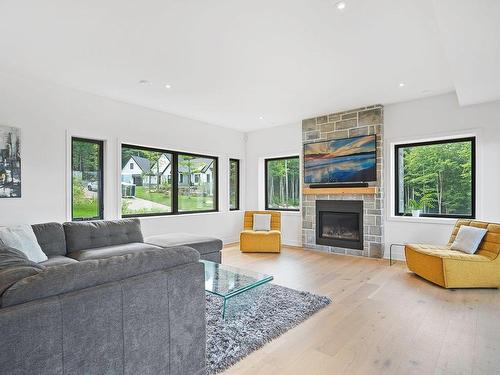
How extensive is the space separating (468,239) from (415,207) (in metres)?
1.24

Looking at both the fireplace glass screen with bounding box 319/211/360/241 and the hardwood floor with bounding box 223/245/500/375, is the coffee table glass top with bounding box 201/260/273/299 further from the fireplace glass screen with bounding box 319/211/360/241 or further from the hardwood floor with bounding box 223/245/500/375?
the fireplace glass screen with bounding box 319/211/360/241

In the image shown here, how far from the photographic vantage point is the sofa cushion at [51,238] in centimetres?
316

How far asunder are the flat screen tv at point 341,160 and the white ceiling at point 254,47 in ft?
3.13

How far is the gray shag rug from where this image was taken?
2.11 m

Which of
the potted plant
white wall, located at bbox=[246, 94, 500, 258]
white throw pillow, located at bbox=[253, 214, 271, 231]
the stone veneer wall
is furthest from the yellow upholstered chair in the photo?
the potted plant

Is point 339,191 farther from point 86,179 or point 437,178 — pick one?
point 86,179

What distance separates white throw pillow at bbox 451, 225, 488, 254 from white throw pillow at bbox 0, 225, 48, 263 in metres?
4.88

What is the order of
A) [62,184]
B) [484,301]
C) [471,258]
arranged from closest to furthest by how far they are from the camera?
[484,301] < [471,258] < [62,184]

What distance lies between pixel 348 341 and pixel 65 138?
429 centimetres

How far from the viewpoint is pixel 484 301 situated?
308cm

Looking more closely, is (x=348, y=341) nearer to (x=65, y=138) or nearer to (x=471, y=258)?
(x=471, y=258)

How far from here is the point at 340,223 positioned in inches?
218

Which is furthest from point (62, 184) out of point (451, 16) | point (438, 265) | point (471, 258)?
point (471, 258)

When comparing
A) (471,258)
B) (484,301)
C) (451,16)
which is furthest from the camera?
(471,258)
